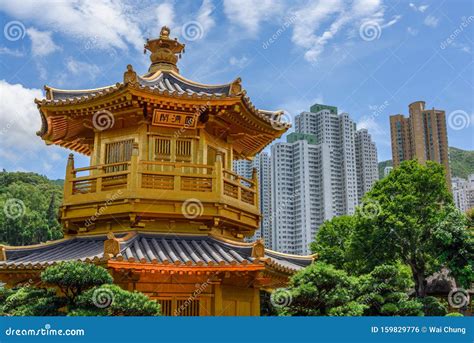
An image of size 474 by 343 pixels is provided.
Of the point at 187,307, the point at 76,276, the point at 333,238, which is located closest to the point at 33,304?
the point at 76,276

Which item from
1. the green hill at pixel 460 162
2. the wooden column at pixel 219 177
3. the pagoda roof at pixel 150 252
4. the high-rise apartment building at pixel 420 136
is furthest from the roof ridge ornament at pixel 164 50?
the green hill at pixel 460 162

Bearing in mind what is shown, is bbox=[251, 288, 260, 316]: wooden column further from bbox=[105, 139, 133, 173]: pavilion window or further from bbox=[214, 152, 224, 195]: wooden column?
bbox=[105, 139, 133, 173]: pavilion window

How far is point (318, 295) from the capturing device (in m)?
10.2

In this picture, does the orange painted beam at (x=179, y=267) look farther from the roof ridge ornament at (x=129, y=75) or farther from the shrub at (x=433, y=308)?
the shrub at (x=433, y=308)

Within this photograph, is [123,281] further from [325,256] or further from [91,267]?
[325,256]

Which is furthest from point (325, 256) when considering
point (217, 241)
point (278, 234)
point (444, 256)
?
point (217, 241)

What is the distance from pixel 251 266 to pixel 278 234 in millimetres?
40274

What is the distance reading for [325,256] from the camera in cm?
3306
